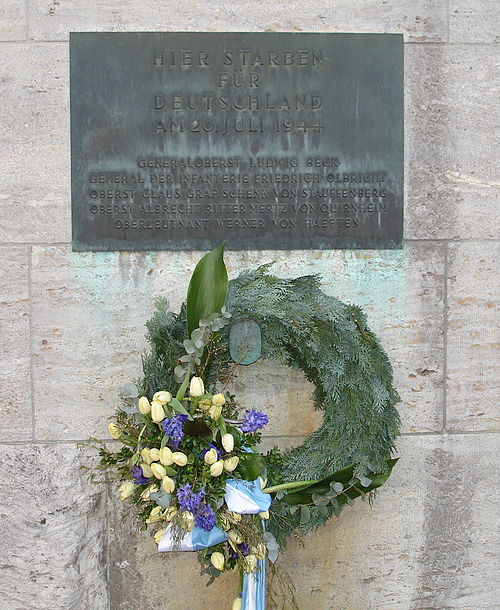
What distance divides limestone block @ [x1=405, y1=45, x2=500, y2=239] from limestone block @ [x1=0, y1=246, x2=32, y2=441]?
1.85 metres

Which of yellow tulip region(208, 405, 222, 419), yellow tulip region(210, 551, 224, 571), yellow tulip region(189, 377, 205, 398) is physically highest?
yellow tulip region(189, 377, 205, 398)

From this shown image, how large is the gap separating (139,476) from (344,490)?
2.96 ft

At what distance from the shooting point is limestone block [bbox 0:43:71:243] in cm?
331

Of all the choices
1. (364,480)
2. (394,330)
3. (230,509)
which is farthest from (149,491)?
(394,330)

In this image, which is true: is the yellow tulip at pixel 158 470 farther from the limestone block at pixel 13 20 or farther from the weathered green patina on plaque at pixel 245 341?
the limestone block at pixel 13 20

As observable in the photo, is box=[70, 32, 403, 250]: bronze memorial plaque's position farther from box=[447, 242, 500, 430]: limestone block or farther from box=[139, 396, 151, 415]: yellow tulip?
box=[139, 396, 151, 415]: yellow tulip

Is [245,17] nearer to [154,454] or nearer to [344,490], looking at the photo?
[154,454]

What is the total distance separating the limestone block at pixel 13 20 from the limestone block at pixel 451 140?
1804 millimetres

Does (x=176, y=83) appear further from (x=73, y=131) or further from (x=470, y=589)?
(x=470, y=589)

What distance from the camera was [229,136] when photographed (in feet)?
10.9

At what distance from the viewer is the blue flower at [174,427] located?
2.57 metres

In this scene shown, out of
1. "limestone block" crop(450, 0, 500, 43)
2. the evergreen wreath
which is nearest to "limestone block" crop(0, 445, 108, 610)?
the evergreen wreath

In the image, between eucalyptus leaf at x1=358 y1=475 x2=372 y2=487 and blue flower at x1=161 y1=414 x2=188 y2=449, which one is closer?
blue flower at x1=161 y1=414 x2=188 y2=449

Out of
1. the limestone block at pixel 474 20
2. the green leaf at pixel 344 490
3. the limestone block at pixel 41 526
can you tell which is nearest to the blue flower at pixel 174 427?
the green leaf at pixel 344 490
